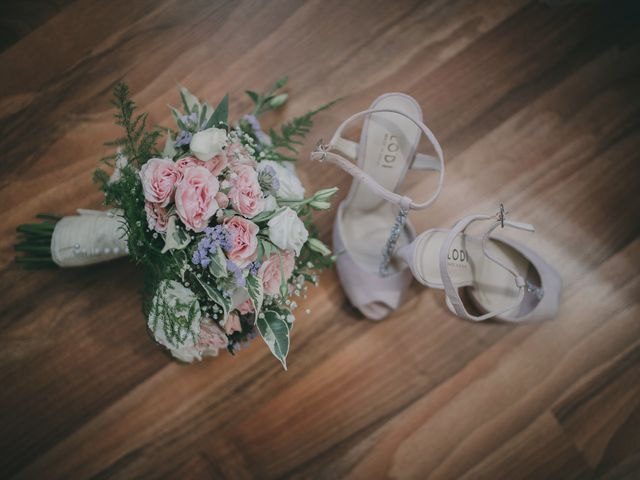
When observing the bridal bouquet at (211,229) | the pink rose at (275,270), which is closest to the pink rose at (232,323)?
the bridal bouquet at (211,229)

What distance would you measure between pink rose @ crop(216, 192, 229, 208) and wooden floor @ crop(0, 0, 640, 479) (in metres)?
0.54

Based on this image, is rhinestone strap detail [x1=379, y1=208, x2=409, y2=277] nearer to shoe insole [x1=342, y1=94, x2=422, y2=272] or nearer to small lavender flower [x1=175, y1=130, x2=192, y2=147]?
shoe insole [x1=342, y1=94, x2=422, y2=272]

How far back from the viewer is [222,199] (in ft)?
2.49

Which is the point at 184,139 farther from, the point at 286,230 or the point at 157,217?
the point at 286,230

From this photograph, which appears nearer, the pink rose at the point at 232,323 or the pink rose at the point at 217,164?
the pink rose at the point at 217,164

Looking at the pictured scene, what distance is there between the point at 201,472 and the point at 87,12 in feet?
4.41

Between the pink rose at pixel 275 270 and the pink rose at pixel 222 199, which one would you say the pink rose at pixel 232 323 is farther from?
the pink rose at pixel 222 199

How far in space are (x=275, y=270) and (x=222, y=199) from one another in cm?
16

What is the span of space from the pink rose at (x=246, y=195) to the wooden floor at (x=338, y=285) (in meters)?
0.52

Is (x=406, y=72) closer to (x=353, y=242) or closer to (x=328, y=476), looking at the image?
(x=353, y=242)

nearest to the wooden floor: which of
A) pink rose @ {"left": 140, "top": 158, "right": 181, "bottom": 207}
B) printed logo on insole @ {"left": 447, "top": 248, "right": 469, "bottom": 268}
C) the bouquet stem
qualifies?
the bouquet stem

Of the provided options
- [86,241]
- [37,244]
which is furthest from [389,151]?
[37,244]

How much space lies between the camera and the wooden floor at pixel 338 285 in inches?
48.6

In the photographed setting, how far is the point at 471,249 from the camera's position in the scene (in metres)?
1.18
